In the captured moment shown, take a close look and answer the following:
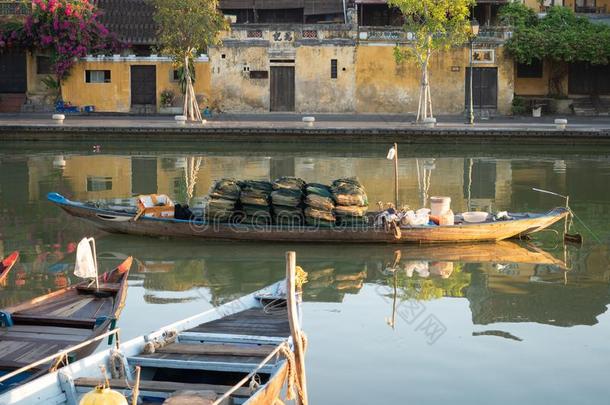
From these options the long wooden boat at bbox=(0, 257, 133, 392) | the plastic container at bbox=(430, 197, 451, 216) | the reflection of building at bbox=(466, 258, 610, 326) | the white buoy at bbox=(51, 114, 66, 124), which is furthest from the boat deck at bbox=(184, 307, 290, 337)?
the white buoy at bbox=(51, 114, 66, 124)

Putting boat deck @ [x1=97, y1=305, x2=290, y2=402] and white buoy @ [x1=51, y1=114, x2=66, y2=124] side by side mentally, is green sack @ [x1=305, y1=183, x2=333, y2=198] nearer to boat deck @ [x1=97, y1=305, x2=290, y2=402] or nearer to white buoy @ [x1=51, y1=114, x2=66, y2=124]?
boat deck @ [x1=97, y1=305, x2=290, y2=402]

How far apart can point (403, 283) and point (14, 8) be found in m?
26.1

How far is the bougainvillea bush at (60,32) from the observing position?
3512 cm

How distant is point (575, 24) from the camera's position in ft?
118

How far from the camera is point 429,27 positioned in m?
30.6

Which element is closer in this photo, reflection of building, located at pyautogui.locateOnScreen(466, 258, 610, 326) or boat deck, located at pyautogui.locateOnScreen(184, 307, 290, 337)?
boat deck, located at pyautogui.locateOnScreen(184, 307, 290, 337)

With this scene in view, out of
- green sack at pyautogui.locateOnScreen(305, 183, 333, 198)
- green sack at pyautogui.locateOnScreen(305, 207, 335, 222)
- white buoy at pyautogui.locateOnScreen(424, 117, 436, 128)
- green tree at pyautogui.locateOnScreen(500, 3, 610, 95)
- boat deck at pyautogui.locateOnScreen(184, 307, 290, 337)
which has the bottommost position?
boat deck at pyautogui.locateOnScreen(184, 307, 290, 337)

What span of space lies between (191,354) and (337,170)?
16.7 m

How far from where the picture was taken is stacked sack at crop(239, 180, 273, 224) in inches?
623

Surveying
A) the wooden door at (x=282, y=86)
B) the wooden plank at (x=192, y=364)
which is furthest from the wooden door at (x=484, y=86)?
the wooden plank at (x=192, y=364)

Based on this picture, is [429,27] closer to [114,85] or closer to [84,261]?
[114,85]

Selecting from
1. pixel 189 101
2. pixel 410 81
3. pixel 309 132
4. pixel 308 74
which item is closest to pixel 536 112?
pixel 410 81

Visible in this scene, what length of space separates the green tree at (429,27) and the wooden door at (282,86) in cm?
515

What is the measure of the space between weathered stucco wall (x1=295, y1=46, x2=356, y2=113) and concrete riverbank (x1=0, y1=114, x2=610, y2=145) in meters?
3.62
